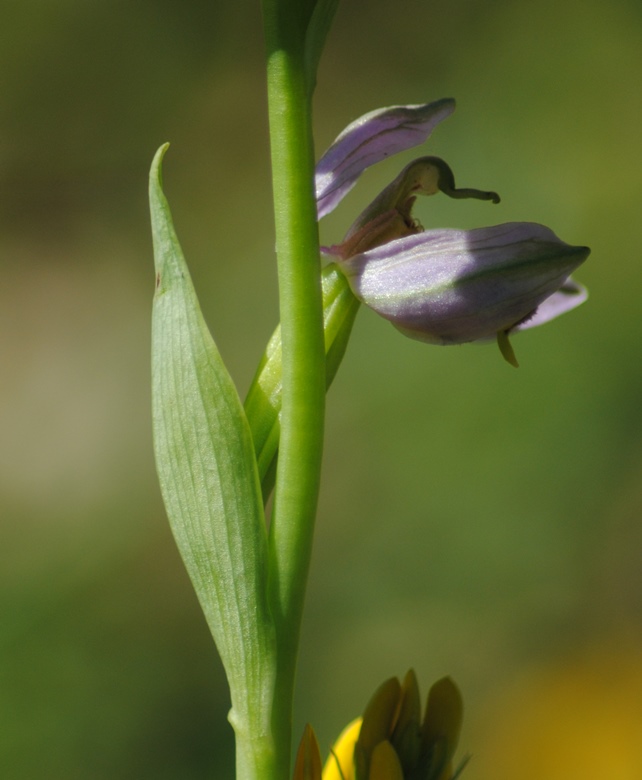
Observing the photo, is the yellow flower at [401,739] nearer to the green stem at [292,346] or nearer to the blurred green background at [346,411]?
the green stem at [292,346]

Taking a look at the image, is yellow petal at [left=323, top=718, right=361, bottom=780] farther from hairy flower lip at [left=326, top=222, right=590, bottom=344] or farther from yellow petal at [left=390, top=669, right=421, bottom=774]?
hairy flower lip at [left=326, top=222, right=590, bottom=344]

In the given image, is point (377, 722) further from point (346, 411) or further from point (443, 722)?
point (346, 411)

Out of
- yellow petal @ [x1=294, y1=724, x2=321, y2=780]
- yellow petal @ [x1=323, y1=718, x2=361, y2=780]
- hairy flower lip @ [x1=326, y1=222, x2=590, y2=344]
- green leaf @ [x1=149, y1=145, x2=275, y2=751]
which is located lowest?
yellow petal @ [x1=323, y1=718, x2=361, y2=780]

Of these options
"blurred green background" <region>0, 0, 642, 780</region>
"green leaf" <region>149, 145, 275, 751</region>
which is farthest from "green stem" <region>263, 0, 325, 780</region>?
"blurred green background" <region>0, 0, 642, 780</region>

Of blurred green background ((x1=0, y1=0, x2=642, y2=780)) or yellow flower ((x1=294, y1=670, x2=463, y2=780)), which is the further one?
blurred green background ((x1=0, y1=0, x2=642, y2=780))

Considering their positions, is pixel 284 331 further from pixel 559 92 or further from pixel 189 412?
pixel 559 92

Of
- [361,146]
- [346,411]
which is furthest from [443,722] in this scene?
[346,411]

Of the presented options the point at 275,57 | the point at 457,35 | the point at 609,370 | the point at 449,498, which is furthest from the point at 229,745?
the point at 457,35
